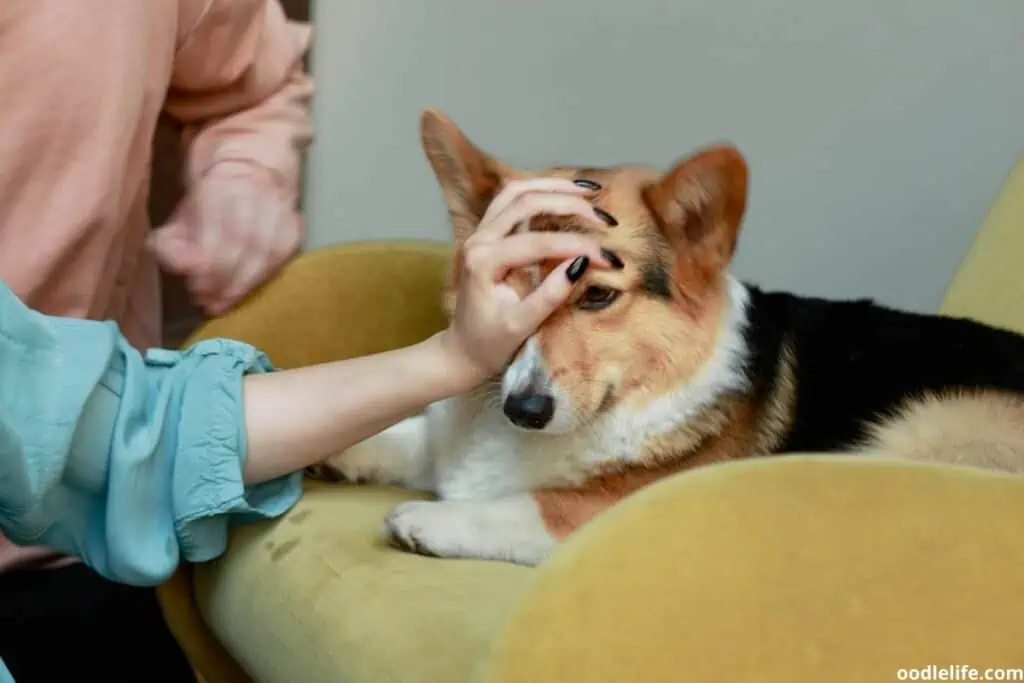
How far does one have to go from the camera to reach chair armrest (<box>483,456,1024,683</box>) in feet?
2.00

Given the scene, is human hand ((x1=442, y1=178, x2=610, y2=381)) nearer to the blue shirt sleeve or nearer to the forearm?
the forearm

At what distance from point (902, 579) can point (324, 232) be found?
1604mm

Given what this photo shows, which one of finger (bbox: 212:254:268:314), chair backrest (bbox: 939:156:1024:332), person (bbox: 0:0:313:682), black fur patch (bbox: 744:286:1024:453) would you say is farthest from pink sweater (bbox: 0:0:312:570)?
chair backrest (bbox: 939:156:1024:332)

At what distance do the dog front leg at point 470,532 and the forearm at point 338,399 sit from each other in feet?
0.31

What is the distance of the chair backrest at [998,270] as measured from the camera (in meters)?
1.27

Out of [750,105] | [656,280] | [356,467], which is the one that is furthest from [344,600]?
[750,105]

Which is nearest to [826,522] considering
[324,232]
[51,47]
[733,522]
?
[733,522]

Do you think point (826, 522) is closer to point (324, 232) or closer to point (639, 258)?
point (639, 258)

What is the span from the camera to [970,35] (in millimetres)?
1550

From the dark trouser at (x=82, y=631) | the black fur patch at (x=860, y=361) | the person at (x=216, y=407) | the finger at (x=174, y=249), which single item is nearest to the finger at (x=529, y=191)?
the person at (x=216, y=407)

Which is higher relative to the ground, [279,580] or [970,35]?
[970,35]

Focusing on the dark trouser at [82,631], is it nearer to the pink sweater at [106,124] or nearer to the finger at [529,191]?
the pink sweater at [106,124]

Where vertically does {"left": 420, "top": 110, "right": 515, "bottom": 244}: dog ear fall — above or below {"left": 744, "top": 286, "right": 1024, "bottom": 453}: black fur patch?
above

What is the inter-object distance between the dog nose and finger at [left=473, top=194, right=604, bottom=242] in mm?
148
